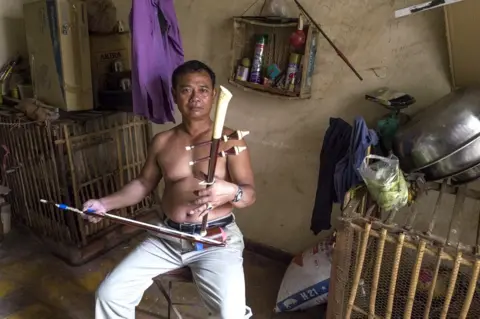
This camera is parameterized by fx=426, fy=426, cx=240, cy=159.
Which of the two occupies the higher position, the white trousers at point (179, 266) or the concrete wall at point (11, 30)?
the concrete wall at point (11, 30)

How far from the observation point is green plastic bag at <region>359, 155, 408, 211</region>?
138 cm

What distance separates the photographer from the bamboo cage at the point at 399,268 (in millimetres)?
1214

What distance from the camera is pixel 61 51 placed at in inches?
92.2

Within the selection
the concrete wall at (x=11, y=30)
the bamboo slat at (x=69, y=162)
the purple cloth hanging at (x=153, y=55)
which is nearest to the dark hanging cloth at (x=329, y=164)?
the purple cloth hanging at (x=153, y=55)

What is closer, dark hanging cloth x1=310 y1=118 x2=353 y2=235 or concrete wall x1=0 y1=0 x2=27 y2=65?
dark hanging cloth x1=310 y1=118 x2=353 y2=235

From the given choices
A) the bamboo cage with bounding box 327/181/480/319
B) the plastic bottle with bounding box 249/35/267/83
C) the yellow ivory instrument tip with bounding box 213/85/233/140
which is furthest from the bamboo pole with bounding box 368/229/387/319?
the plastic bottle with bounding box 249/35/267/83

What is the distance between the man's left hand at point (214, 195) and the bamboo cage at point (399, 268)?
378mm

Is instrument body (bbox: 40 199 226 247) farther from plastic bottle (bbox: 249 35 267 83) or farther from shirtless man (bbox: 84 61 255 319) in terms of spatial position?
plastic bottle (bbox: 249 35 267 83)

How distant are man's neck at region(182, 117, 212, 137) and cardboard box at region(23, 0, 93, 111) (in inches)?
41.5

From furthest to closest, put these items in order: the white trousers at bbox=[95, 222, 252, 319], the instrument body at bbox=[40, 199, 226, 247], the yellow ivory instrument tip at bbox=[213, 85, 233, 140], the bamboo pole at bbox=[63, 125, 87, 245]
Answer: the bamboo pole at bbox=[63, 125, 87, 245]
the white trousers at bbox=[95, 222, 252, 319]
the instrument body at bbox=[40, 199, 226, 247]
the yellow ivory instrument tip at bbox=[213, 85, 233, 140]

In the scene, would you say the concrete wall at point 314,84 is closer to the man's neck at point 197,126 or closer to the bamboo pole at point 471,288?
the man's neck at point 197,126

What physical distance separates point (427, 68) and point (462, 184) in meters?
0.50

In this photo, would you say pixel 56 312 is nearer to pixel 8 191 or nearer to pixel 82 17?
pixel 8 191

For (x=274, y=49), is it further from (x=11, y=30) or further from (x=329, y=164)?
(x=11, y=30)
